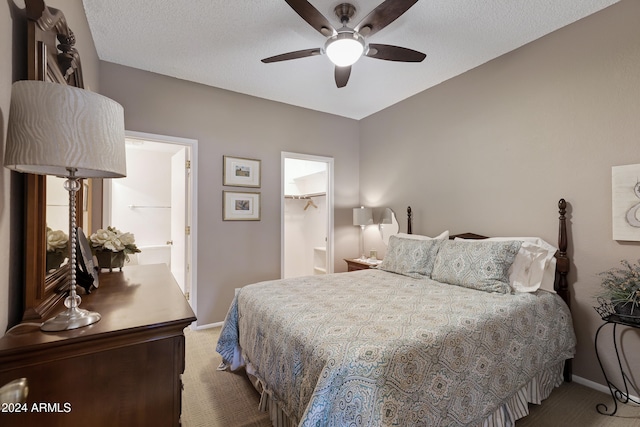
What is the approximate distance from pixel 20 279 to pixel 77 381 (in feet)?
1.43

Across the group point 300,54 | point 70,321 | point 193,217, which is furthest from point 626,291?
point 193,217

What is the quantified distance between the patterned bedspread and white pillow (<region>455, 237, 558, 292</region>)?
0.10 m

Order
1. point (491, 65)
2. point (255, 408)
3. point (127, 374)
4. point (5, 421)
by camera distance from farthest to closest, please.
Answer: point (491, 65)
point (255, 408)
point (127, 374)
point (5, 421)

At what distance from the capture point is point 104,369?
2.82 feet

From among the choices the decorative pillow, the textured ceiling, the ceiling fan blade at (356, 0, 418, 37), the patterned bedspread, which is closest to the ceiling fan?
the ceiling fan blade at (356, 0, 418, 37)

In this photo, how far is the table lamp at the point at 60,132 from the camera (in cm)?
78

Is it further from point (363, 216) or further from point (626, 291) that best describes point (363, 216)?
point (626, 291)

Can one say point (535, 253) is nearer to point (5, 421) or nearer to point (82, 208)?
point (5, 421)

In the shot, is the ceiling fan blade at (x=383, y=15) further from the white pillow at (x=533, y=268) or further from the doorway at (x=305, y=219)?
the doorway at (x=305, y=219)

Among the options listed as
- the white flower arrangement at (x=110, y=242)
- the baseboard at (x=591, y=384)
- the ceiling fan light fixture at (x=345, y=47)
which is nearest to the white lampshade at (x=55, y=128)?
the white flower arrangement at (x=110, y=242)

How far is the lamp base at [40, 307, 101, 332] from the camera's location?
33.7 inches

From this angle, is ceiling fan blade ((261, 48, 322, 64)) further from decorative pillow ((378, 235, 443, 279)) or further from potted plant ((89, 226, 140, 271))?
decorative pillow ((378, 235, 443, 279))

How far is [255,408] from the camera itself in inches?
77.9

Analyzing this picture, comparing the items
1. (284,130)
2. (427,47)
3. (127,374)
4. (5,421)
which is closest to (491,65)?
(427,47)
